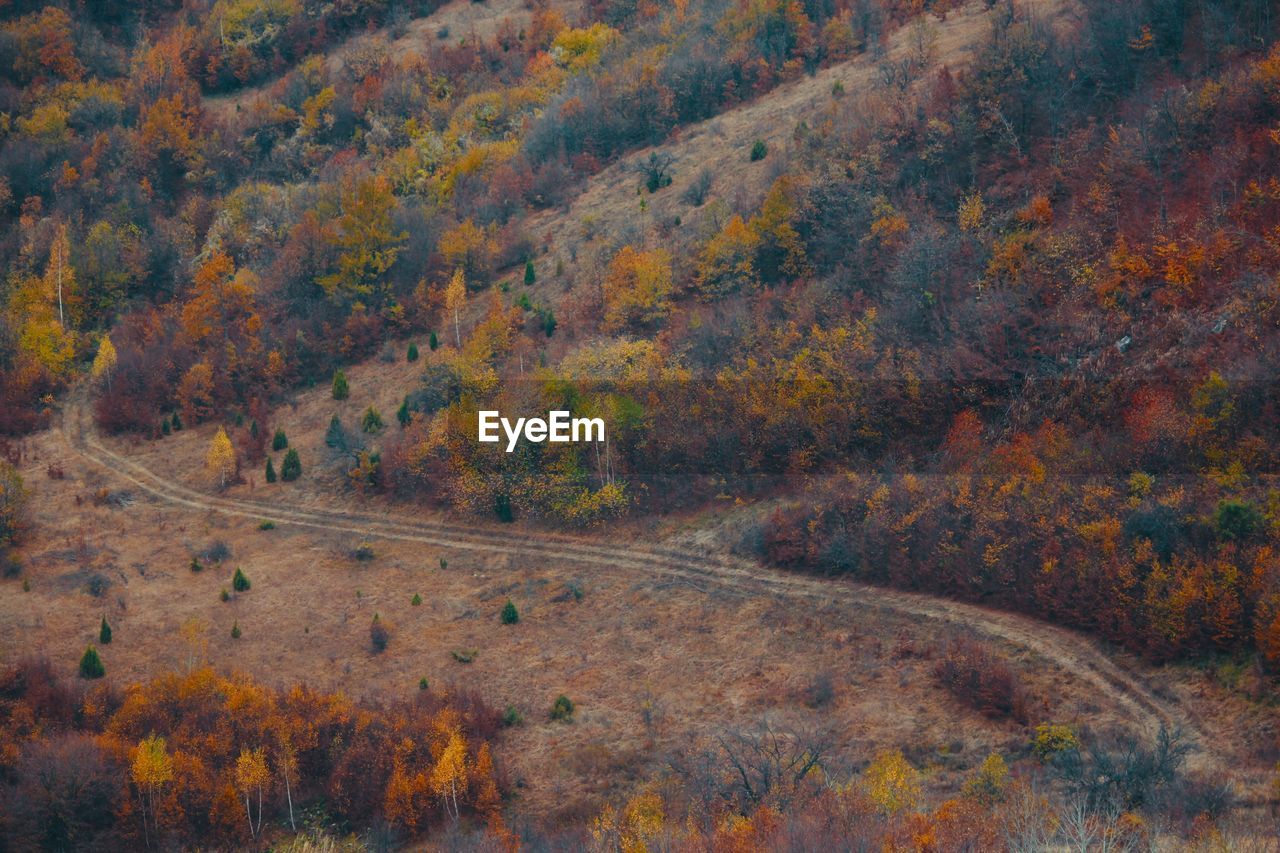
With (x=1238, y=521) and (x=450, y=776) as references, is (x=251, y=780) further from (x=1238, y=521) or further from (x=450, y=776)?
(x=1238, y=521)

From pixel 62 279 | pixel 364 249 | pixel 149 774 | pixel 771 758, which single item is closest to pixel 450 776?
pixel 149 774

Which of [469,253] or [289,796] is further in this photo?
[469,253]

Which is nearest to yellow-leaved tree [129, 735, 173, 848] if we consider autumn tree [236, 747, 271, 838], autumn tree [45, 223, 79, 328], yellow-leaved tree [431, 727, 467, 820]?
autumn tree [236, 747, 271, 838]

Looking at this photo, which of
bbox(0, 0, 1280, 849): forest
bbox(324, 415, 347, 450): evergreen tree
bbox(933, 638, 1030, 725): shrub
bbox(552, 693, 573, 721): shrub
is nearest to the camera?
bbox(933, 638, 1030, 725): shrub

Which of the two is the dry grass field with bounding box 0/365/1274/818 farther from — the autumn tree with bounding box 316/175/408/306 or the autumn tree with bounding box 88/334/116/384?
the autumn tree with bounding box 316/175/408/306

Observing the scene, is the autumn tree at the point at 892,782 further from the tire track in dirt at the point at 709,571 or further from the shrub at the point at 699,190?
the shrub at the point at 699,190
